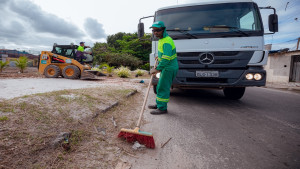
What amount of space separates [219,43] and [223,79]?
31.5 inches

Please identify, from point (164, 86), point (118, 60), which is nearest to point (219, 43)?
point (164, 86)

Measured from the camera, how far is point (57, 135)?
152 centimetres

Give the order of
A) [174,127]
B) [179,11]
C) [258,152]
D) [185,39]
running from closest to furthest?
[258,152] < [174,127] < [185,39] < [179,11]

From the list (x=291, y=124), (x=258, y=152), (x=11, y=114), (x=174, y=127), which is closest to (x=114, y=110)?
(x=174, y=127)

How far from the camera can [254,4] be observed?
345cm

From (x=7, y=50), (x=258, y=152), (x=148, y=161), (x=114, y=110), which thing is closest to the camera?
(x=148, y=161)

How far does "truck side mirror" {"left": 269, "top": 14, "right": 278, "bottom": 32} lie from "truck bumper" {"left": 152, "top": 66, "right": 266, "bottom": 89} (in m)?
1.25

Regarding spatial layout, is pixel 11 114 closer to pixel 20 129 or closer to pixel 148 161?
pixel 20 129

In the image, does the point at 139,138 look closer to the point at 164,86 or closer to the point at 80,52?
the point at 164,86

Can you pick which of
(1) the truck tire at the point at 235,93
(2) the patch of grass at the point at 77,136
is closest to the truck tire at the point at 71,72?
(2) the patch of grass at the point at 77,136

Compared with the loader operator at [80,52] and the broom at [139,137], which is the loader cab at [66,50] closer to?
the loader operator at [80,52]

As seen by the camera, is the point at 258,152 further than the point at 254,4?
No

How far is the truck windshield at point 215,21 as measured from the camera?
328 centimetres

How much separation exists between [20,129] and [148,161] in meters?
1.30
